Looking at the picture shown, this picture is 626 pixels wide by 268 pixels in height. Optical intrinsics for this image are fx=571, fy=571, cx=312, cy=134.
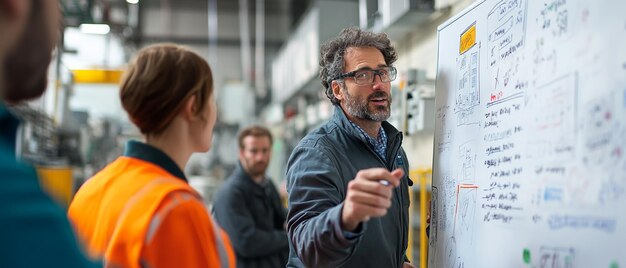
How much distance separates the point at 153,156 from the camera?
119cm

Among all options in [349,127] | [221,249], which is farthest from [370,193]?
[349,127]

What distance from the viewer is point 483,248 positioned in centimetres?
161

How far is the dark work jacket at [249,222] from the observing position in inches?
122

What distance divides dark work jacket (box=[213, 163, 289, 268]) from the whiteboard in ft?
4.47

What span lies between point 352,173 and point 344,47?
486 mm

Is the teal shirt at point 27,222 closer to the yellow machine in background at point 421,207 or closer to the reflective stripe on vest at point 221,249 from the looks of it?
the reflective stripe on vest at point 221,249

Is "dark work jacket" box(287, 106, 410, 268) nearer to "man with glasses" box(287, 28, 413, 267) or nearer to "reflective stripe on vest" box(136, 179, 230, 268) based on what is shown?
"man with glasses" box(287, 28, 413, 267)

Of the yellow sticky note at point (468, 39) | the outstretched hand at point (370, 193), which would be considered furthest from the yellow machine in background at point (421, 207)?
the outstretched hand at point (370, 193)

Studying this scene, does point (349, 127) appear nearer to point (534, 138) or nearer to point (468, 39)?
point (468, 39)

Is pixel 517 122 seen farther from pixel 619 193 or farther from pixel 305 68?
pixel 305 68

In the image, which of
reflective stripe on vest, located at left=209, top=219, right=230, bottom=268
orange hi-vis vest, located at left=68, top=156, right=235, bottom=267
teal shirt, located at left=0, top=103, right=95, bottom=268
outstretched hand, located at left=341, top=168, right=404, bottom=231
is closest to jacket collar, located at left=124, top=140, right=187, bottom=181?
orange hi-vis vest, located at left=68, top=156, right=235, bottom=267

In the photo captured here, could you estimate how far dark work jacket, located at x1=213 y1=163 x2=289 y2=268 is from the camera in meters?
3.11

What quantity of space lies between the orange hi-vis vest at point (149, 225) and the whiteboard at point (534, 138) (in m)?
0.75

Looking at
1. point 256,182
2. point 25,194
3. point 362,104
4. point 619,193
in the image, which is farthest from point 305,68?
point 25,194
